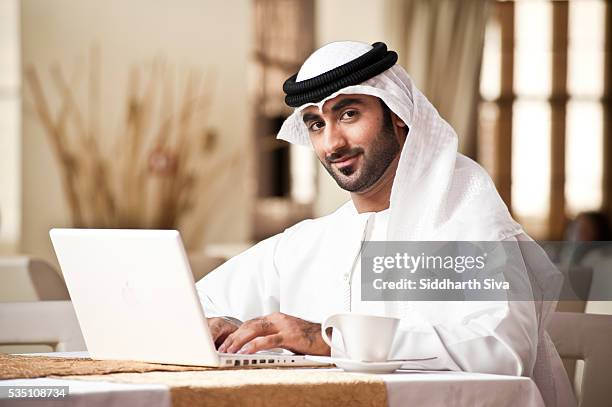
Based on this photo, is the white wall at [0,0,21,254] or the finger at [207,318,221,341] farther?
the white wall at [0,0,21,254]

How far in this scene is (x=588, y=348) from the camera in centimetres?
269

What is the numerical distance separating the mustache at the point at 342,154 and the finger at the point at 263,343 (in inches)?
22.3

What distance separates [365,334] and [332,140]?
0.74 metres

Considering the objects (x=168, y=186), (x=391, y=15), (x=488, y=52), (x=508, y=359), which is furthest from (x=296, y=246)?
(x=488, y=52)

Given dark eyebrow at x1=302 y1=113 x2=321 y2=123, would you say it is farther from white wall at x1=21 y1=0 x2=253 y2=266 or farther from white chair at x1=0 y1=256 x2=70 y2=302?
white wall at x1=21 y1=0 x2=253 y2=266

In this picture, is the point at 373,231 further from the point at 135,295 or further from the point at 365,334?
the point at 135,295

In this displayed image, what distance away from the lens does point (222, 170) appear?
7344 mm

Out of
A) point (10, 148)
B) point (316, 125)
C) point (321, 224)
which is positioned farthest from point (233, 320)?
point (10, 148)

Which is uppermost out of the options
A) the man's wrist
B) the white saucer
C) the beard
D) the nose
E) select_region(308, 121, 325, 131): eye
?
select_region(308, 121, 325, 131): eye

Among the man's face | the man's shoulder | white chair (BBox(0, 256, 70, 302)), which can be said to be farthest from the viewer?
white chair (BBox(0, 256, 70, 302))

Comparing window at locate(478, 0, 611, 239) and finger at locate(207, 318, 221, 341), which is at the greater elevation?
finger at locate(207, 318, 221, 341)

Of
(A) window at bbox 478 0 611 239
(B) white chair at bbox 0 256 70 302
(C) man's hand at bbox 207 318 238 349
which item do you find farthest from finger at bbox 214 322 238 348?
(A) window at bbox 478 0 611 239

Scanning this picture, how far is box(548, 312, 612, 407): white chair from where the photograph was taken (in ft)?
8.76

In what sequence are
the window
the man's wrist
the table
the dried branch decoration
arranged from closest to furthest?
the table, the man's wrist, the dried branch decoration, the window
